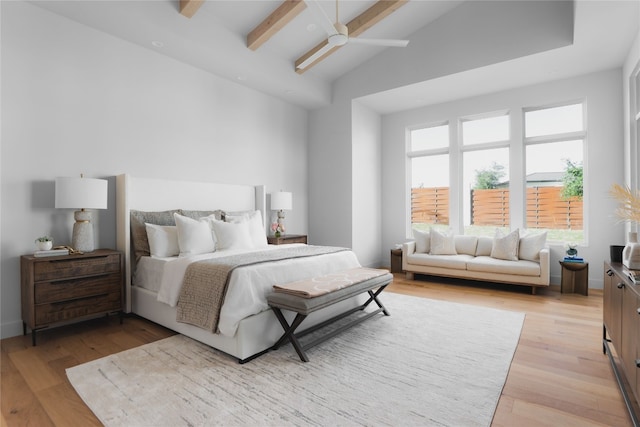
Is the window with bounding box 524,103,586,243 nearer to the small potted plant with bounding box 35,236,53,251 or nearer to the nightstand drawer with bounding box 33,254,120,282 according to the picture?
the nightstand drawer with bounding box 33,254,120,282

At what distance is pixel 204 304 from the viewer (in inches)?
99.1

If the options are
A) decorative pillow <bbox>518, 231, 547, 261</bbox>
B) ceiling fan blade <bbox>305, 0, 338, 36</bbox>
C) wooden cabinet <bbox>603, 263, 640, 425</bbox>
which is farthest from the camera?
decorative pillow <bbox>518, 231, 547, 261</bbox>

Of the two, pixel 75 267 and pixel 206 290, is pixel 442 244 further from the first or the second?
pixel 75 267

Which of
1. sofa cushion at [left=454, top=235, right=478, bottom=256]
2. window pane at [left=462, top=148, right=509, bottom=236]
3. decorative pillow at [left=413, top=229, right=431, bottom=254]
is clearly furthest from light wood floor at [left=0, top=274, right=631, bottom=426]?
window pane at [left=462, top=148, right=509, bottom=236]

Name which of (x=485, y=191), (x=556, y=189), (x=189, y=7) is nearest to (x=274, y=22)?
(x=189, y=7)

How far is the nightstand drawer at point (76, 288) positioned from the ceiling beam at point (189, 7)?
2.80 metres

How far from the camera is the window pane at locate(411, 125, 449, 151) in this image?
19.8 ft

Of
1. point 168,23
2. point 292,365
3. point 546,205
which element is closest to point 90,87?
point 168,23

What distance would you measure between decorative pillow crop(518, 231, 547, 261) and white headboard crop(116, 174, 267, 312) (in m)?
3.77

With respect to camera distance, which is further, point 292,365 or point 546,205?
point 546,205

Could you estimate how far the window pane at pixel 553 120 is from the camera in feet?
16.0

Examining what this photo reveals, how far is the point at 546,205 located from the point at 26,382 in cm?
615

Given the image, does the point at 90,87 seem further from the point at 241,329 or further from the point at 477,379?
the point at 477,379

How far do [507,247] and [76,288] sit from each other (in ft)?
16.7
